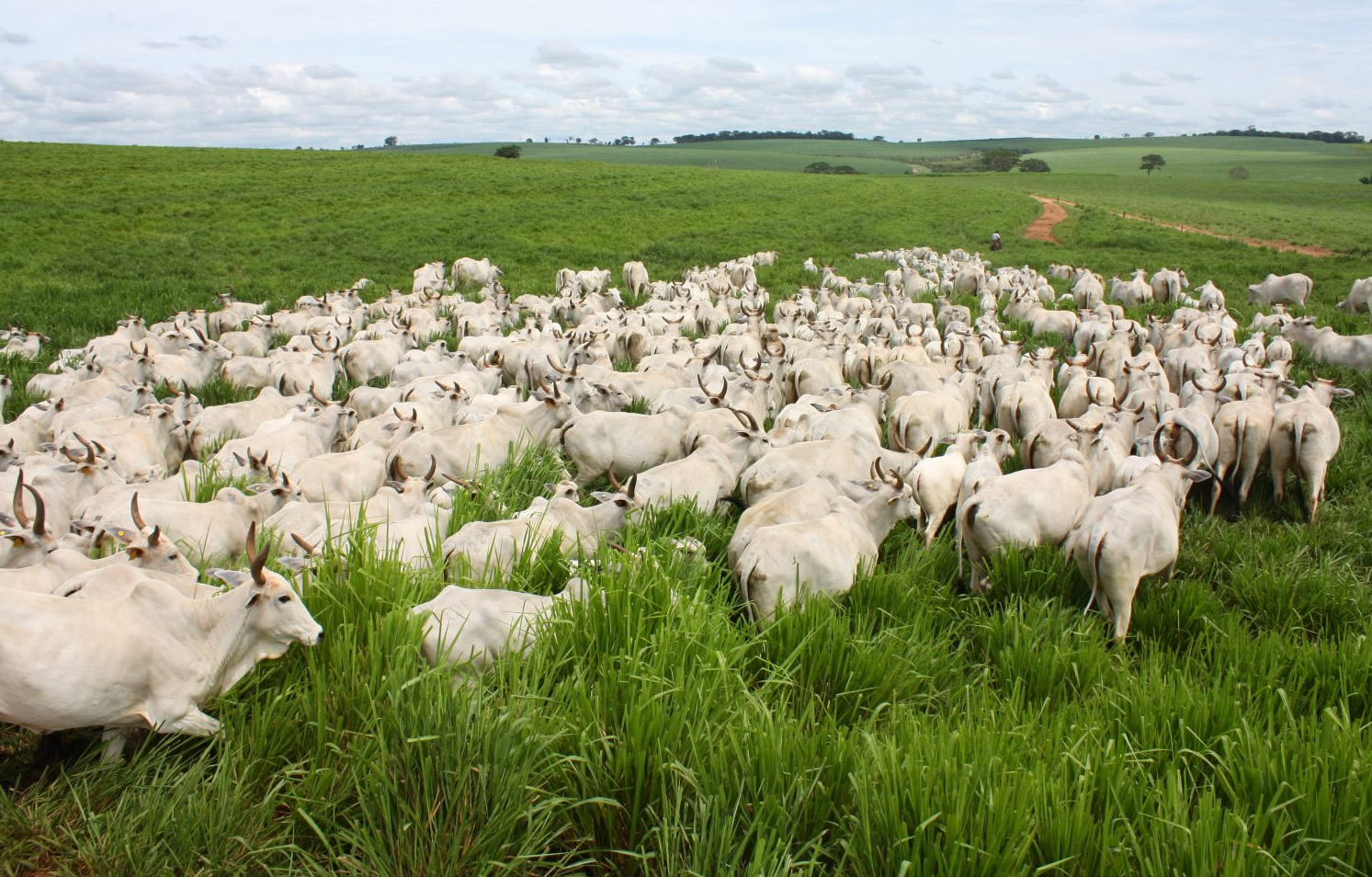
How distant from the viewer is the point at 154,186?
3900cm

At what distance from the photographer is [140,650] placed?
3.65 m

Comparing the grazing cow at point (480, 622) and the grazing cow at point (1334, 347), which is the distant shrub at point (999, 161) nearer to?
the grazing cow at point (1334, 347)

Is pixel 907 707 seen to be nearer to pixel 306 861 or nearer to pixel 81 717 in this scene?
pixel 306 861

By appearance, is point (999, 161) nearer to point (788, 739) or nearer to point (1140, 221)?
point (1140, 221)

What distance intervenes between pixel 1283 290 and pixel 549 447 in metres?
18.1

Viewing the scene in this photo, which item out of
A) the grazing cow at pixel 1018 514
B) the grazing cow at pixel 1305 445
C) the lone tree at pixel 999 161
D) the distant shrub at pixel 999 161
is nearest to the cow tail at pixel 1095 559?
the grazing cow at pixel 1018 514

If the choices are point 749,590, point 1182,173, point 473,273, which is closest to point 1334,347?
point 749,590

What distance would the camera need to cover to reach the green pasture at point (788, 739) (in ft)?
10.1

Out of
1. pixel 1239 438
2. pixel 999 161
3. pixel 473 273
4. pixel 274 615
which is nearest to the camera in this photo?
pixel 274 615

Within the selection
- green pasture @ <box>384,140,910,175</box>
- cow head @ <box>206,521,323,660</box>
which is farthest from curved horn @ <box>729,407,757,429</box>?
green pasture @ <box>384,140,910,175</box>

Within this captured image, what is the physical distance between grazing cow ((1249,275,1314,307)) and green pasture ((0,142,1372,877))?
1472cm

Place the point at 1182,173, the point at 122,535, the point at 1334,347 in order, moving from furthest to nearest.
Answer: the point at 1182,173, the point at 1334,347, the point at 122,535

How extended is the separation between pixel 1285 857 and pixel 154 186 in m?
45.3

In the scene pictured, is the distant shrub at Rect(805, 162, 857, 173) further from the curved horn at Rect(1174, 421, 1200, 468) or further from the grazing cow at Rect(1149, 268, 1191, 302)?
the curved horn at Rect(1174, 421, 1200, 468)
